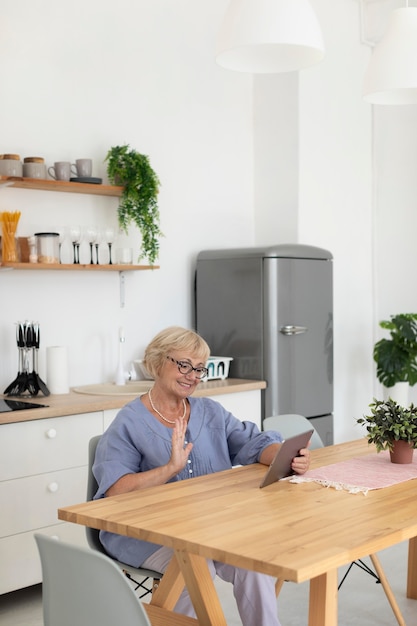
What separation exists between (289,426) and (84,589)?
192 cm

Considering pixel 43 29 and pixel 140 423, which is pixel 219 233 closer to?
pixel 43 29

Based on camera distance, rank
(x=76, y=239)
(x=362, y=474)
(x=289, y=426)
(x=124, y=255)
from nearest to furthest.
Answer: (x=362, y=474) → (x=289, y=426) → (x=76, y=239) → (x=124, y=255)

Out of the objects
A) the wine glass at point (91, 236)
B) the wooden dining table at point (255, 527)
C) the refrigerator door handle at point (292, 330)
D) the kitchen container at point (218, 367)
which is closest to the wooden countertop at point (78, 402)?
the kitchen container at point (218, 367)

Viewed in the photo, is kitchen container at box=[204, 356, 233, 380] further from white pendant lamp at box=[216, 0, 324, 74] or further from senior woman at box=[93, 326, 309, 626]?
white pendant lamp at box=[216, 0, 324, 74]

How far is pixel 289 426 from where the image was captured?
3.89 metres

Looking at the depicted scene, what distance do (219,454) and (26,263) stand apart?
1.74m

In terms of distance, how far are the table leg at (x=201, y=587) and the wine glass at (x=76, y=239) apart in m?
2.71

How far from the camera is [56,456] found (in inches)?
163

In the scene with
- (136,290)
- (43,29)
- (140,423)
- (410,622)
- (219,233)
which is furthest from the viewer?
(219,233)

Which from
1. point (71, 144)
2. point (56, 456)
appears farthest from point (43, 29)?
point (56, 456)

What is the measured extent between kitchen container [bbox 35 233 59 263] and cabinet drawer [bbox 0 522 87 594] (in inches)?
54.9

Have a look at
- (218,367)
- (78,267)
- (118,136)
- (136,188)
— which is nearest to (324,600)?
(78,267)

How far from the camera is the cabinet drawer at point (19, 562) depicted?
3.96 metres

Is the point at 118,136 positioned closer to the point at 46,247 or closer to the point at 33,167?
the point at 33,167
